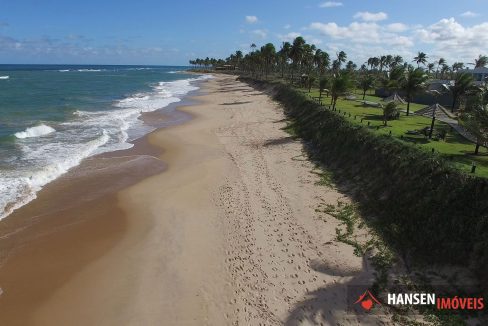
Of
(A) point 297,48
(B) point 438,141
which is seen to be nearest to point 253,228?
(B) point 438,141

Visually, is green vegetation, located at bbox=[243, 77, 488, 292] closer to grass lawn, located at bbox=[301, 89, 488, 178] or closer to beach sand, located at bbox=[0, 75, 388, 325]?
grass lawn, located at bbox=[301, 89, 488, 178]

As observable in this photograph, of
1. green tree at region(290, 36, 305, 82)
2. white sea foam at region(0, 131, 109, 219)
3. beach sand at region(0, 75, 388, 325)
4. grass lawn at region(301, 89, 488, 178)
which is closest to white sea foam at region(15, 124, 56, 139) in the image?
white sea foam at region(0, 131, 109, 219)

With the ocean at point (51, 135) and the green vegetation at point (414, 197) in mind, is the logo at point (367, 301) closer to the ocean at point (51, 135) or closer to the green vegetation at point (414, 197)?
the green vegetation at point (414, 197)

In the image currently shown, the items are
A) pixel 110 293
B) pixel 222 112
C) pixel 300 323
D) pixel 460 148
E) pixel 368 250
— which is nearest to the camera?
pixel 300 323

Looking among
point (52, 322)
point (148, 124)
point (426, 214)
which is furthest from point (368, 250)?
point (148, 124)

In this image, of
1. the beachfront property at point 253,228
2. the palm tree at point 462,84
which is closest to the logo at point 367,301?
the beachfront property at point 253,228

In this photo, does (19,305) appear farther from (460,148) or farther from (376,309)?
(460,148)
